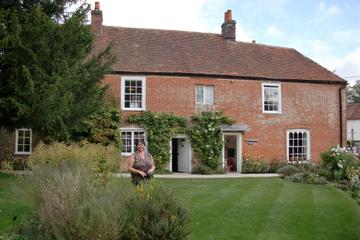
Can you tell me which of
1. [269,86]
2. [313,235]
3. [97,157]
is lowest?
[313,235]

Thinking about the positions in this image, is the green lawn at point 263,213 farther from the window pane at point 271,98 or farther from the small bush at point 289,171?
the window pane at point 271,98

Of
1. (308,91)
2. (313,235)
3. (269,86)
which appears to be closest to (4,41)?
(313,235)

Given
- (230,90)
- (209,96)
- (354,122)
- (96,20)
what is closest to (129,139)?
(209,96)

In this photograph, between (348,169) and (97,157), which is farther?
(348,169)

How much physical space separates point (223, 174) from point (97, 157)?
12.7m

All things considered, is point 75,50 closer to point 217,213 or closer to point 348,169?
point 217,213

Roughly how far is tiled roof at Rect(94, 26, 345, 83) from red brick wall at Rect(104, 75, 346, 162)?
606mm

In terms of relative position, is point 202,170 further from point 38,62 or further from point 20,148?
point 38,62

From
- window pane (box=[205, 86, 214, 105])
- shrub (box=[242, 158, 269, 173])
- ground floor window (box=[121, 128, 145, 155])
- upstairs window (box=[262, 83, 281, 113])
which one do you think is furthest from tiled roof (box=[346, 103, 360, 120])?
ground floor window (box=[121, 128, 145, 155])

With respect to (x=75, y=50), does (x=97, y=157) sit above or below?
below

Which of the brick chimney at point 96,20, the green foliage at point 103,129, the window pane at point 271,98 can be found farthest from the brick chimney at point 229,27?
the green foliage at point 103,129

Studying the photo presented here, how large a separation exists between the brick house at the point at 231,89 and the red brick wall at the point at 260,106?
0.06m

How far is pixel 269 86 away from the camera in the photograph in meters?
26.7

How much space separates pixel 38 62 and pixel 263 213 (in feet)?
30.3
